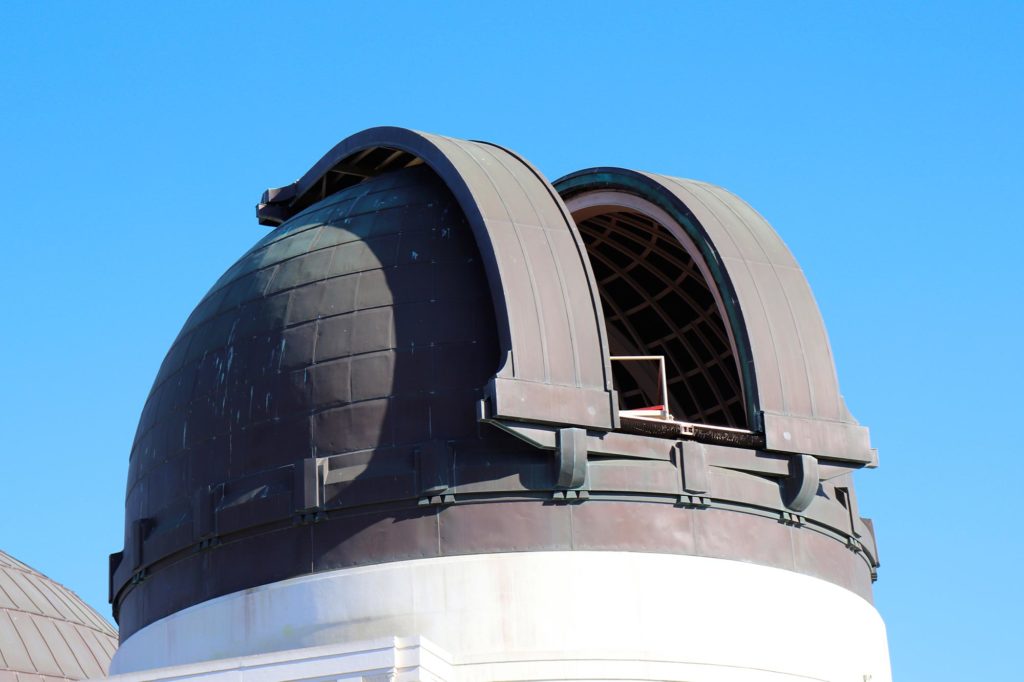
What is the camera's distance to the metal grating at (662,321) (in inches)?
1126

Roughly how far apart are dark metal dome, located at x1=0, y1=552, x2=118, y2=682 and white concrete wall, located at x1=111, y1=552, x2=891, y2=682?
35.7ft

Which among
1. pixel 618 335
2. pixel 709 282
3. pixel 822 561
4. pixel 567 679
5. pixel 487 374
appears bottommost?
pixel 567 679

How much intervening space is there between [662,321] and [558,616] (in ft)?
33.3

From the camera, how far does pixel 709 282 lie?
24.0m

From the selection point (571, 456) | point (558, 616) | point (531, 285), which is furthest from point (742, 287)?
point (558, 616)

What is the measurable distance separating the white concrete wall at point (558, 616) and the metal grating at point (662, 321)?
7.34m

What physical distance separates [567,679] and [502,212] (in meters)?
6.45

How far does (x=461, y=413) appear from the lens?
21688 mm

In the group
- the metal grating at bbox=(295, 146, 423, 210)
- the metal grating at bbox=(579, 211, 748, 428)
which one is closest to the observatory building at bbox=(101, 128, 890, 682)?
the metal grating at bbox=(295, 146, 423, 210)

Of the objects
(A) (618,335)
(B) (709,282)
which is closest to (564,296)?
(B) (709,282)

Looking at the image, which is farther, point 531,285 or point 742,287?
point 742,287

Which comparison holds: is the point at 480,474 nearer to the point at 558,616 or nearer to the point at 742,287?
the point at 558,616

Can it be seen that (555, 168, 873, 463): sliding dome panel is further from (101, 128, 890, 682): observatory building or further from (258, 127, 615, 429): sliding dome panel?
(258, 127, 615, 429): sliding dome panel

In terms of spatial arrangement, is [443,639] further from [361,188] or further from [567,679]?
[361,188]
